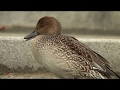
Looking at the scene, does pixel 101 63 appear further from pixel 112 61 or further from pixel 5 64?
pixel 5 64

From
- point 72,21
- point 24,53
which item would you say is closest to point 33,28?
point 72,21

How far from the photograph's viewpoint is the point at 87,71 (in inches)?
166

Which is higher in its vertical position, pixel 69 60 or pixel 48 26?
pixel 48 26

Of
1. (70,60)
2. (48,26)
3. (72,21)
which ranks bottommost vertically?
(70,60)

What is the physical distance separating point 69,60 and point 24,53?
1.54 metres

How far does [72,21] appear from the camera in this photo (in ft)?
26.5

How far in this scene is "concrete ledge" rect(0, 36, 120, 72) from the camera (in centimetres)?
564

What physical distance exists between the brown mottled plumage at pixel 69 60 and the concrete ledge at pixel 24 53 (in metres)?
1.27

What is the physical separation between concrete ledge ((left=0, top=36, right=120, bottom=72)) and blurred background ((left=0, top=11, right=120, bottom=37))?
1924 mm

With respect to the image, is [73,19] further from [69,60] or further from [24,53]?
[69,60]

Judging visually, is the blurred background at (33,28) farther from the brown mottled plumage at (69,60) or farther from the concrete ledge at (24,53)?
the brown mottled plumage at (69,60)

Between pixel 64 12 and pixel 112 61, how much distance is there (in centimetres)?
271

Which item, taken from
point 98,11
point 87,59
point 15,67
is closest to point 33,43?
point 87,59

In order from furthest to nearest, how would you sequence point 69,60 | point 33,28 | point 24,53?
point 33,28, point 24,53, point 69,60
